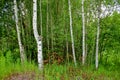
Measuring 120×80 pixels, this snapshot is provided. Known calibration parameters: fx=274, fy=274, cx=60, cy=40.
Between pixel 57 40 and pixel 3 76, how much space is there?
10.2 metres

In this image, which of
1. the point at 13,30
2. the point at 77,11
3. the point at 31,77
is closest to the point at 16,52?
the point at 13,30

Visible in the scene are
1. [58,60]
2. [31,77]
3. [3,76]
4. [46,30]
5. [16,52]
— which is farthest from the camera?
[46,30]

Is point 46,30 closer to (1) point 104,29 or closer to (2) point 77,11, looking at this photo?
(2) point 77,11

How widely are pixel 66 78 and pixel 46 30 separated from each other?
10048mm

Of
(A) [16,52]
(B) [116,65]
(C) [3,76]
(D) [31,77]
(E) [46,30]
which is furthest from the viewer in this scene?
(B) [116,65]

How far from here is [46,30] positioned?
69.1ft

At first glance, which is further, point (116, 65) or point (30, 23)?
point (116, 65)

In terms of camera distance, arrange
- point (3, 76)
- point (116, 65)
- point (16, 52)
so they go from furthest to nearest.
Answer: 1. point (116, 65)
2. point (16, 52)
3. point (3, 76)

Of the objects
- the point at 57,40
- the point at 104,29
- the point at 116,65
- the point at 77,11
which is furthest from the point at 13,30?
the point at 116,65

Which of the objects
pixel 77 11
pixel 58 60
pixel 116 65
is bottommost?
pixel 116 65

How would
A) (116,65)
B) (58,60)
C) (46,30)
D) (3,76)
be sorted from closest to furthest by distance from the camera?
1. (3,76)
2. (58,60)
3. (46,30)
4. (116,65)

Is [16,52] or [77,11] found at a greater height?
[77,11]

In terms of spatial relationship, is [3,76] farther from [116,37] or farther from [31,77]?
[116,37]

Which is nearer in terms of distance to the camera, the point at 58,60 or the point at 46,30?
the point at 58,60
